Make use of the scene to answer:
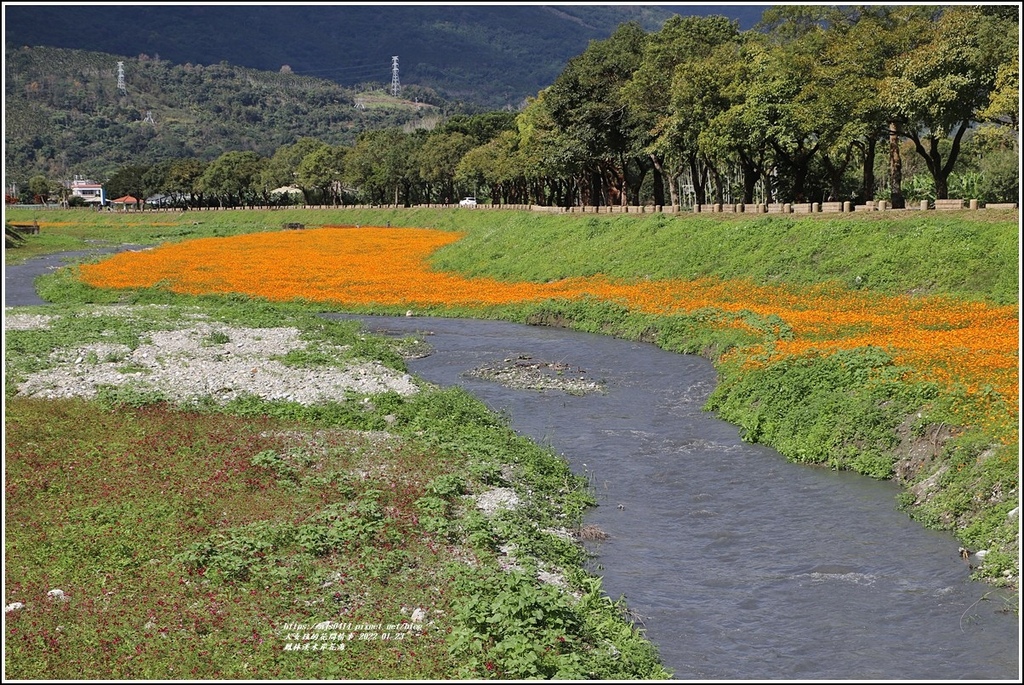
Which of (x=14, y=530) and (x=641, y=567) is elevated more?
(x=14, y=530)

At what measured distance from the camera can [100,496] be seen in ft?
71.4

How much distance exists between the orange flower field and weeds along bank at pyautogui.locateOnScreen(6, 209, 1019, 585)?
0.16 metres

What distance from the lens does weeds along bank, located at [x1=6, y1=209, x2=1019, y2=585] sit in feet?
82.0

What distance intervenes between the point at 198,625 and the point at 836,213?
5224 centimetres

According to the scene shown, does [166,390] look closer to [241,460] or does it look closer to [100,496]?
[241,460]

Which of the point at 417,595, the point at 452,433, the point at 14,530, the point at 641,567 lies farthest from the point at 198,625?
the point at 452,433

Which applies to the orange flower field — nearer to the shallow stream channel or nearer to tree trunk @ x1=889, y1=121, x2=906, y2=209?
the shallow stream channel

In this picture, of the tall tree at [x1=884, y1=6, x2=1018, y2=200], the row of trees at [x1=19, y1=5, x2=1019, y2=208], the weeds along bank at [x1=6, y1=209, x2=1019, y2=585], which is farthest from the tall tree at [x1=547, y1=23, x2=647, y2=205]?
the tall tree at [x1=884, y1=6, x2=1018, y2=200]

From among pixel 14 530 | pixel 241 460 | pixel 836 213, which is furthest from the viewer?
pixel 836 213

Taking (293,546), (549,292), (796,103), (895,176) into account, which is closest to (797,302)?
(549,292)

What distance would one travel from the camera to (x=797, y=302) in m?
47.7

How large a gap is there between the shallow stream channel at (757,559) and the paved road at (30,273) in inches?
1577

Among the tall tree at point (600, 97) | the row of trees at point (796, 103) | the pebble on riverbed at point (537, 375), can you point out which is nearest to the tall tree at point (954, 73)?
the row of trees at point (796, 103)

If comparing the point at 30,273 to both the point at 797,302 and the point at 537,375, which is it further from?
the point at 797,302
